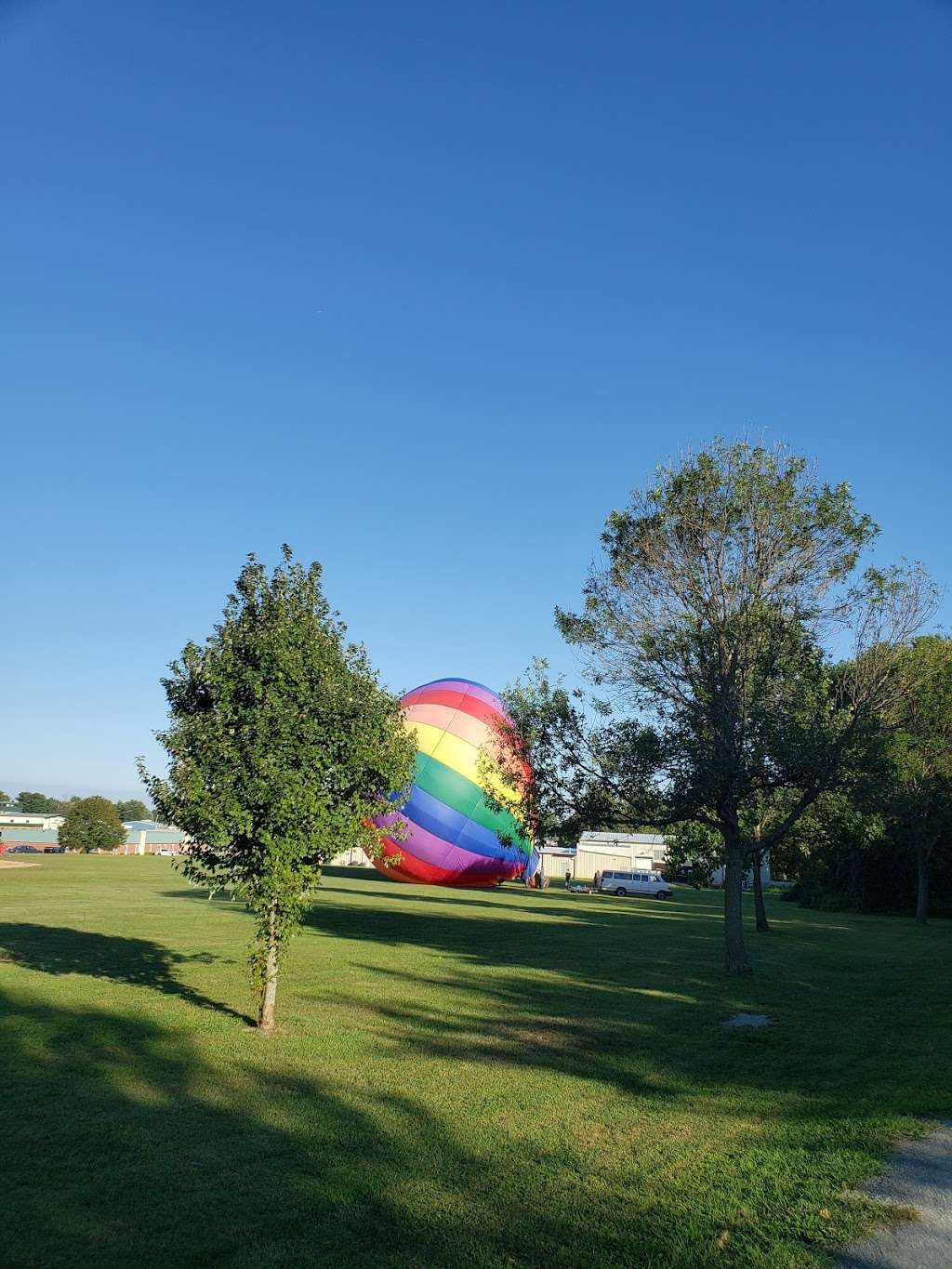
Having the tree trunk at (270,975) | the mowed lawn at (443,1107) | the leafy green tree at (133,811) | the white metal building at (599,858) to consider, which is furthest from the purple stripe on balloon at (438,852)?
the leafy green tree at (133,811)

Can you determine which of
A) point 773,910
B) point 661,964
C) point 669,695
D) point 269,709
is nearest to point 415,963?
point 661,964

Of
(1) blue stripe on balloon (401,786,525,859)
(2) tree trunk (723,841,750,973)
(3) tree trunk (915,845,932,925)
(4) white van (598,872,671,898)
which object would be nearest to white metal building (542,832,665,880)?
(4) white van (598,872,671,898)

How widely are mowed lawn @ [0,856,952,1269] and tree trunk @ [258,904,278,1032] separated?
0.31 metres

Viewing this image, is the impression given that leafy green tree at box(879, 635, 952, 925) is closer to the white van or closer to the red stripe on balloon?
the white van

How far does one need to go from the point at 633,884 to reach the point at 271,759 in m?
47.9

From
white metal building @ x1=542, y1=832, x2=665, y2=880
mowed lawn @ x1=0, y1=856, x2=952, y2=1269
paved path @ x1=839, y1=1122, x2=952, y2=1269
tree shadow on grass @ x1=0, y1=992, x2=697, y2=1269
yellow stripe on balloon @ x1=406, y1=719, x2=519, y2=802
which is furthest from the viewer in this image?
white metal building @ x1=542, y1=832, x2=665, y2=880

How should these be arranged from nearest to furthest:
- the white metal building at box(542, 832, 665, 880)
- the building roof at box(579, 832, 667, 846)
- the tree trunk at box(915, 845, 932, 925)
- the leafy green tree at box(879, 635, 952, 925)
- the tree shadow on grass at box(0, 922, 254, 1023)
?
the tree shadow on grass at box(0, 922, 254, 1023) < the leafy green tree at box(879, 635, 952, 925) < the tree trunk at box(915, 845, 932, 925) < the white metal building at box(542, 832, 665, 880) < the building roof at box(579, 832, 667, 846)

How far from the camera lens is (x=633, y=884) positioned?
182ft

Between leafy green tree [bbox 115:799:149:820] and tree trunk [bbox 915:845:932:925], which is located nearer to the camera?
tree trunk [bbox 915:845:932:925]

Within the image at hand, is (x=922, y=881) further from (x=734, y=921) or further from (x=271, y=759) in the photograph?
(x=271, y=759)

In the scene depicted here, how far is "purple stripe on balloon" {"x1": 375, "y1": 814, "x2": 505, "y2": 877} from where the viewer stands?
39.5m

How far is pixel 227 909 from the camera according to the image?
2975cm

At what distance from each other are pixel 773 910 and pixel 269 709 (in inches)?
1579

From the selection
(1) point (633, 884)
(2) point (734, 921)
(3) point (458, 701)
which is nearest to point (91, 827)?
(1) point (633, 884)
